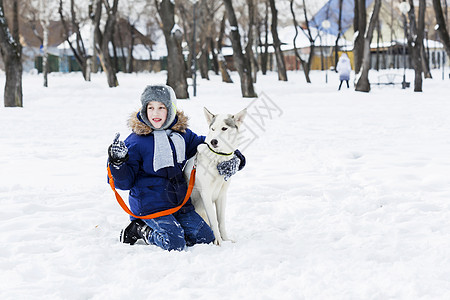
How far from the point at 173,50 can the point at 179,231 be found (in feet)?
49.6

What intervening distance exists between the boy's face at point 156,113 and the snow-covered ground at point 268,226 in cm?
94

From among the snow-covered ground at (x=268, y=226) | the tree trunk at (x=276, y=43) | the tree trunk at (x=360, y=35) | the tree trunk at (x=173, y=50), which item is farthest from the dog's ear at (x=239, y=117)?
the tree trunk at (x=276, y=43)

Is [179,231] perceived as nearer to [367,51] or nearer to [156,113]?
[156,113]

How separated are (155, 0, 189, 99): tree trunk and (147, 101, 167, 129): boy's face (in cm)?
1458

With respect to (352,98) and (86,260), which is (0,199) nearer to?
(86,260)

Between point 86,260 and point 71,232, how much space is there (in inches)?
32.8

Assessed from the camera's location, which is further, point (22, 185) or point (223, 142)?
point (22, 185)

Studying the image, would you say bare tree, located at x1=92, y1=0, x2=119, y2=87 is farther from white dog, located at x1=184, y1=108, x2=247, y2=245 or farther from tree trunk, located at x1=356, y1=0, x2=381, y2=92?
white dog, located at x1=184, y1=108, x2=247, y2=245

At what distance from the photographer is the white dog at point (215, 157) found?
3908 mm

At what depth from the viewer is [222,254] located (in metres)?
3.75

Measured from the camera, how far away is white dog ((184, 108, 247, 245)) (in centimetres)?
391

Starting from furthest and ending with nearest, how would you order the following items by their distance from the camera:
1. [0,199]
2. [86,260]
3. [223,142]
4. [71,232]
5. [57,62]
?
[57,62] < [0,199] < [71,232] < [223,142] < [86,260]

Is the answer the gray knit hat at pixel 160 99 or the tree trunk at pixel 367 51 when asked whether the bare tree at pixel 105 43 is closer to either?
the tree trunk at pixel 367 51

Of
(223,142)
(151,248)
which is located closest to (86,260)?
(151,248)
